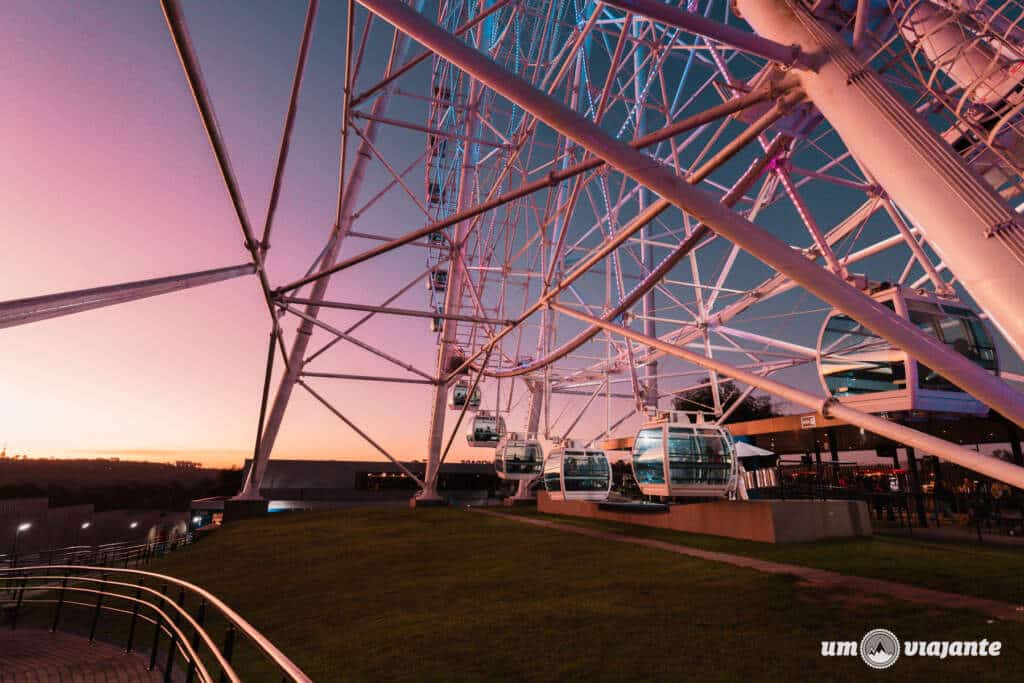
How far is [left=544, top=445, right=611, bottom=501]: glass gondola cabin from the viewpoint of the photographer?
2661cm

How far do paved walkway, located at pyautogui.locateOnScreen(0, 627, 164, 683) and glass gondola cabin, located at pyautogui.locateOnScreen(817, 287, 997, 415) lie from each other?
1319 centimetres

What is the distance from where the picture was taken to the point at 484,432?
126 ft

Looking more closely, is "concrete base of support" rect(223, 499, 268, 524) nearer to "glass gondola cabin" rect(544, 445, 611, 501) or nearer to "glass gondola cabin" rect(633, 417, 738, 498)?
"glass gondola cabin" rect(544, 445, 611, 501)

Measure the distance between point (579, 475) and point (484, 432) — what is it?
12812 millimetres

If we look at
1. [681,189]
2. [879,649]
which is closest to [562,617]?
[879,649]

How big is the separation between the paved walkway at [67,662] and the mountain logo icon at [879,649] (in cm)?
966

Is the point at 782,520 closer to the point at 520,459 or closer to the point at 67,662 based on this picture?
the point at 67,662

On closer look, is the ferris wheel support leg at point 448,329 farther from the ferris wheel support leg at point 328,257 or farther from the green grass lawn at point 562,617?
the green grass lawn at point 562,617

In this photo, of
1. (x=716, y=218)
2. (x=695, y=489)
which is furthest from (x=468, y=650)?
(x=695, y=489)

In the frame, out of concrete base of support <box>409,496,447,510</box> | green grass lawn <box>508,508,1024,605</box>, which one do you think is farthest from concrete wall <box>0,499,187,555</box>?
green grass lawn <box>508,508,1024,605</box>

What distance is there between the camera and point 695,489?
17.5 m

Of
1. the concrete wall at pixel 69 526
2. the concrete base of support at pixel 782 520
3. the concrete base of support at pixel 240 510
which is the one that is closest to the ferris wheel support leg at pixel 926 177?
the concrete base of support at pixel 782 520

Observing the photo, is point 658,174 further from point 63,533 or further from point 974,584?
point 63,533

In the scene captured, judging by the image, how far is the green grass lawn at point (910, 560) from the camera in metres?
8.77
